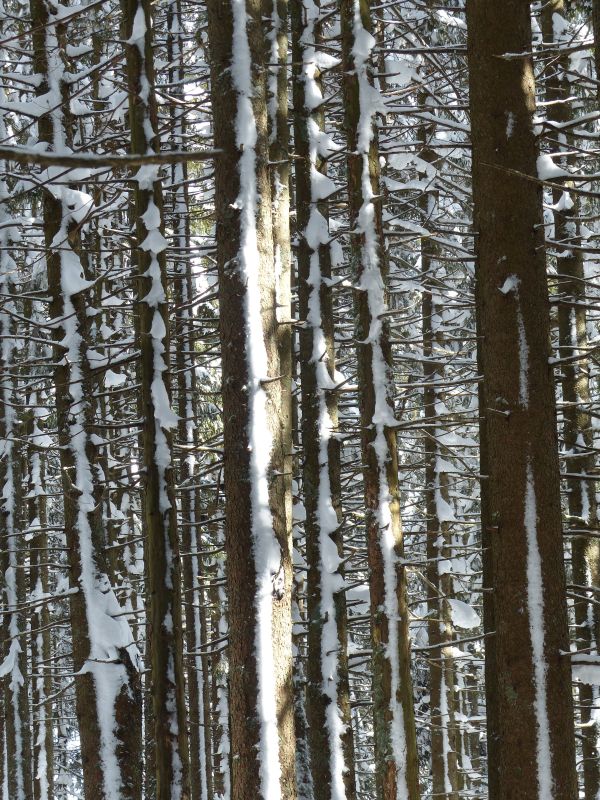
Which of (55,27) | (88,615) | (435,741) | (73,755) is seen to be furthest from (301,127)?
(73,755)

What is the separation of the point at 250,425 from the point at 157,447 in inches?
139

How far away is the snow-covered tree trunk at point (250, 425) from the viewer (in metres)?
5.88

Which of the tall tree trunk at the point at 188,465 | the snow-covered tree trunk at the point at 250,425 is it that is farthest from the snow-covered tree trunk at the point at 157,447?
the tall tree trunk at the point at 188,465

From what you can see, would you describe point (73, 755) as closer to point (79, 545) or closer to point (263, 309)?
point (79, 545)

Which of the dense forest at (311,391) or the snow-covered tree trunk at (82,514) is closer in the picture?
the dense forest at (311,391)

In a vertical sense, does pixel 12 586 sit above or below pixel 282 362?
below

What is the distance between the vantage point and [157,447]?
943 cm

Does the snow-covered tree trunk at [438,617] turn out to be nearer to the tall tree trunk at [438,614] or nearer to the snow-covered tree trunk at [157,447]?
the tall tree trunk at [438,614]

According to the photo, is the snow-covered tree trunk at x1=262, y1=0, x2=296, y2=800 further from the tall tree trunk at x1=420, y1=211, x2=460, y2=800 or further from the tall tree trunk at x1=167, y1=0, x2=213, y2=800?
the tall tree trunk at x1=167, y1=0, x2=213, y2=800

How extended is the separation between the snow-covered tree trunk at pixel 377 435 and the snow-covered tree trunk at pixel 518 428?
2789 mm

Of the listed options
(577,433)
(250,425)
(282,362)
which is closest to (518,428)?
(250,425)

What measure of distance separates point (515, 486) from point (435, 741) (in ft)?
35.0

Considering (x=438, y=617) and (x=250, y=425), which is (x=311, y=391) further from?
(x=438, y=617)

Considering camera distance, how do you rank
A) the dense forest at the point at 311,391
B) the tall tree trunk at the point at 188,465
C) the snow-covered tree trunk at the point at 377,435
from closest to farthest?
the dense forest at the point at 311,391 → the snow-covered tree trunk at the point at 377,435 → the tall tree trunk at the point at 188,465
